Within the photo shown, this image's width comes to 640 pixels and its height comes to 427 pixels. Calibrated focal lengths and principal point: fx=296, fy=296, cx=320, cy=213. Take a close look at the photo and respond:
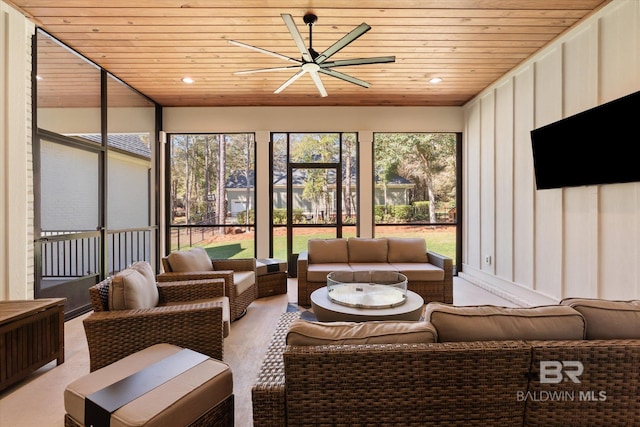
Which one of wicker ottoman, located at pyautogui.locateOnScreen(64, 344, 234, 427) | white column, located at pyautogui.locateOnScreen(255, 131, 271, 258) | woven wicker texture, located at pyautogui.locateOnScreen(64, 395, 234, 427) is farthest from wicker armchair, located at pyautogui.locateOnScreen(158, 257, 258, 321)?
woven wicker texture, located at pyautogui.locateOnScreen(64, 395, 234, 427)

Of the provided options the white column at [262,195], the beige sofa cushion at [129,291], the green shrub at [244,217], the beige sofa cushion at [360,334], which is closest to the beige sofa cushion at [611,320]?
the beige sofa cushion at [360,334]

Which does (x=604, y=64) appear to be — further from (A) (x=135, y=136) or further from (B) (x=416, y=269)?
(A) (x=135, y=136)

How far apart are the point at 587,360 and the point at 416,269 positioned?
2651 millimetres

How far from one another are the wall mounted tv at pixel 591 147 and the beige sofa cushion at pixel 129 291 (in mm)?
3960

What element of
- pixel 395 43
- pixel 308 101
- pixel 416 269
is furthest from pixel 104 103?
pixel 416 269

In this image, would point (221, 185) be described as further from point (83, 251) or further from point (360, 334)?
point (360, 334)

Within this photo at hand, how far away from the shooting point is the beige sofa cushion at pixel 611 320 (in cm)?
127

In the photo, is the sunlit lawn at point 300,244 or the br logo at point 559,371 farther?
the sunlit lawn at point 300,244

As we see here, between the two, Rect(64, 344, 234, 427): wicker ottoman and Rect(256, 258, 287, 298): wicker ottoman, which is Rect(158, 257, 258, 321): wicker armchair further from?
Rect(64, 344, 234, 427): wicker ottoman

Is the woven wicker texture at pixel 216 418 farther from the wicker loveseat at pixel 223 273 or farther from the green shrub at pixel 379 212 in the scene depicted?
the green shrub at pixel 379 212

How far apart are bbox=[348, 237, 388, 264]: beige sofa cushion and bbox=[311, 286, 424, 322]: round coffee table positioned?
184 centimetres

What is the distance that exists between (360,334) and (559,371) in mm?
802

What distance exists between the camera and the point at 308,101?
5141 mm

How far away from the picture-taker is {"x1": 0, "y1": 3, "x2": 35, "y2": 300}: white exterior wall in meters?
2.70
